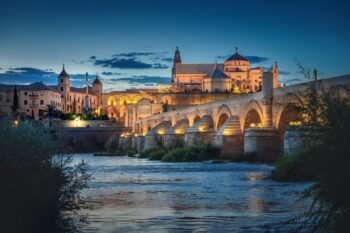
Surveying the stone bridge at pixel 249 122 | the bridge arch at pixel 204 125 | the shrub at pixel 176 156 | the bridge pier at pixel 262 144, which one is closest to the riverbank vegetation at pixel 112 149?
the stone bridge at pixel 249 122

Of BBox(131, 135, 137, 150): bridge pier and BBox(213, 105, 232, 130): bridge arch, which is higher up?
BBox(213, 105, 232, 130): bridge arch

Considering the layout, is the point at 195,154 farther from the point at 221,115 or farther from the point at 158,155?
the point at 158,155

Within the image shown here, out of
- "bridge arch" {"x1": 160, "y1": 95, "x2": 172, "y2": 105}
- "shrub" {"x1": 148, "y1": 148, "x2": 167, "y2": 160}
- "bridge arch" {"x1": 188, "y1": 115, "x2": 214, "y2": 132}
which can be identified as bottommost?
"shrub" {"x1": 148, "y1": 148, "x2": 167, "y2": 160}

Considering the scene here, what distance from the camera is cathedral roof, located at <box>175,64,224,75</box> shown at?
125 meters

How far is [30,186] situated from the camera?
8.27m

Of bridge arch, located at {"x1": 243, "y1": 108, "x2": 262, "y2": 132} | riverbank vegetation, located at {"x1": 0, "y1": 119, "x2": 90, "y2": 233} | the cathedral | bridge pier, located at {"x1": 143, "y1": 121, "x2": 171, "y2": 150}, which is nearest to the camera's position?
riverbank vegetation, located at {"x1": 0, "y1": 119, "x2": 90, "y2": 233}

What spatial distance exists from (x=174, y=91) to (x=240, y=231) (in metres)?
109

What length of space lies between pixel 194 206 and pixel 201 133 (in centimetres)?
2994

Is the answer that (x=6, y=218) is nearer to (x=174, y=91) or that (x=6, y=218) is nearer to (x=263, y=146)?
(x=263, y=146)

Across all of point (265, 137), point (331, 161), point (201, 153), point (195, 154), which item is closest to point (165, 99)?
point (195, 154)

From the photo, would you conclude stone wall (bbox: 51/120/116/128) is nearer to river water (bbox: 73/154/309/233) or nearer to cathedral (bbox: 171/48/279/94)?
cathedral (bbox: 171/48/279/94)

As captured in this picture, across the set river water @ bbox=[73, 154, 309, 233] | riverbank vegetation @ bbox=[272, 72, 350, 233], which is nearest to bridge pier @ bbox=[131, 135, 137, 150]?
river water @ bbox=[73, 154, 309, 233]

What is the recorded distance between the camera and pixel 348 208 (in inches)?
292

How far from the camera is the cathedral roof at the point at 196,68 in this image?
411ft
